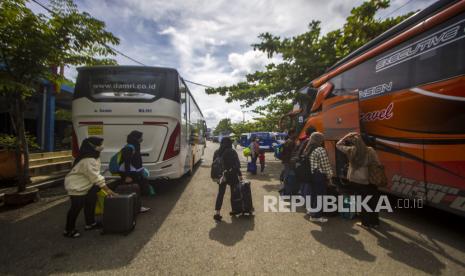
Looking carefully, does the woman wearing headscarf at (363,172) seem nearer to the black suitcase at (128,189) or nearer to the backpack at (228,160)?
the backpack at (228,160)

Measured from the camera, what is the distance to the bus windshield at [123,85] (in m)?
5.70

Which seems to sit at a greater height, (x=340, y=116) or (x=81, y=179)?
(x=340, y=116)

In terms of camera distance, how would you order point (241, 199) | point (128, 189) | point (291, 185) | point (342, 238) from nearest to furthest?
point (342, 238) → point (128, 189) → point (241, 199) → point (291, 185)

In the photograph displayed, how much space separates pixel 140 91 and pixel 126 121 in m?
0.80

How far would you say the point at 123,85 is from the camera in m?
5.77

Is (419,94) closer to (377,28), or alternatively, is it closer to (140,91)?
(140,91)

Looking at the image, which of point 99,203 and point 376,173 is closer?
point 376,173

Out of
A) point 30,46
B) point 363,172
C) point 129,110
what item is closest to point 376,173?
point 363,172

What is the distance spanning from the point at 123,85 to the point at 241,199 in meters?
3.92

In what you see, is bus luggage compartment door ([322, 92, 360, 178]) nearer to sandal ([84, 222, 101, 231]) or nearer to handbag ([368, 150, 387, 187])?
handbag ([368, 150, 387, 187])

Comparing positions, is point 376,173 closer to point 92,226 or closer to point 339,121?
point 339,121

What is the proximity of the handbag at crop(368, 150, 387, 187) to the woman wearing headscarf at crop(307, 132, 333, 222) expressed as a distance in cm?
68

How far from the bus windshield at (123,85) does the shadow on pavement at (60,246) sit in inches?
108

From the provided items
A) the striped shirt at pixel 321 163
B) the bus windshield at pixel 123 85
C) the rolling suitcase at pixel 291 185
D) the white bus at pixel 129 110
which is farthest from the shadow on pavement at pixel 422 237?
the bus windshield at pixel 123 85
